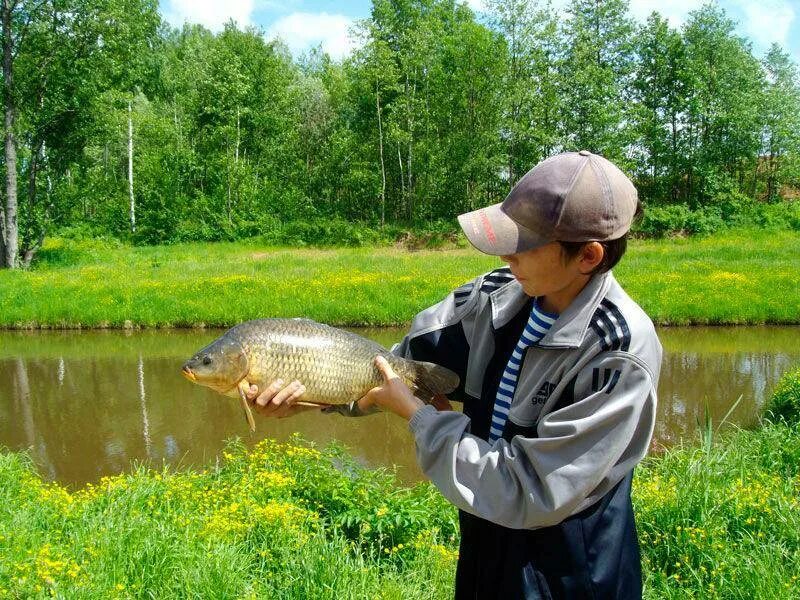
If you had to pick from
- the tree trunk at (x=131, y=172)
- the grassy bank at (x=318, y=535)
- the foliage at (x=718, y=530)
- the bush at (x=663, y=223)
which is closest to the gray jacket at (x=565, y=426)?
the grassy bank at (x=318, y=535)

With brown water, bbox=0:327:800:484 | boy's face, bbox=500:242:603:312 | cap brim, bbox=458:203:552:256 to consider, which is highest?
cap brim, bbox=458:203:552:256

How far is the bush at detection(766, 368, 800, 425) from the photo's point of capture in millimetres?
7315

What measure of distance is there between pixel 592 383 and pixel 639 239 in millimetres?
26067

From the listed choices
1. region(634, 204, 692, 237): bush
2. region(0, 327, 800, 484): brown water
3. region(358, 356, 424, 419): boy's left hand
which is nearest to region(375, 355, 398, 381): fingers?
region(358, 356, 424, 419): boy's left hand

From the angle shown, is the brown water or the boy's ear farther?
the brown water

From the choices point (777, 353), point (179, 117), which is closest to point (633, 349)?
point (777, 353)

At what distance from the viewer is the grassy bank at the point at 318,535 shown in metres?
3.43

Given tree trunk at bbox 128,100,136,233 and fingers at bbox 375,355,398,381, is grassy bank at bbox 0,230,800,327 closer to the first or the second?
tree trunk at bbox 128,100,136,233

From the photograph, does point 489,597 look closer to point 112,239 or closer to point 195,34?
point 112,239

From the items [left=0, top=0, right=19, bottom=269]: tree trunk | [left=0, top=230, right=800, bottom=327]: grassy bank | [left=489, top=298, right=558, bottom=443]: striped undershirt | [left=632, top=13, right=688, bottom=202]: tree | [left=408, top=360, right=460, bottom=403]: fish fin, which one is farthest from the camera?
[left=632, top=13, right=688, bottom=202]: tree

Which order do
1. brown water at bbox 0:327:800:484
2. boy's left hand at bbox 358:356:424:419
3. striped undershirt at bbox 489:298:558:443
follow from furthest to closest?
brown water at bbox 0:327:800:484, boy's left hand at bbox 358:356:424:419, striped undershirt at bbox 489:298:558:443

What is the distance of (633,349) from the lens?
5.13 feet

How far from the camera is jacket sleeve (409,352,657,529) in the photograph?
153 centimetres

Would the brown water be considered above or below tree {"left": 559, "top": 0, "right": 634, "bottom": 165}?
below
